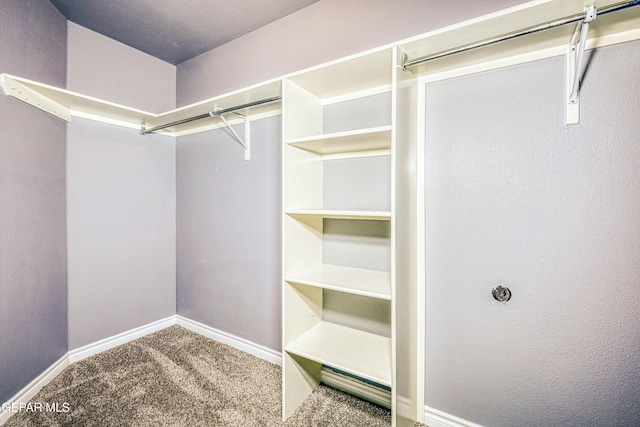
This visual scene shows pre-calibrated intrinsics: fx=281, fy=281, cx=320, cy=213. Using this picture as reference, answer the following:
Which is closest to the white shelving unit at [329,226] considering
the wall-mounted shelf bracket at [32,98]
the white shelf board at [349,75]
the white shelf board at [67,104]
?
the white shelf board at [349,75]

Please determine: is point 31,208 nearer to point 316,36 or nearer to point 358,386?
point 316,36

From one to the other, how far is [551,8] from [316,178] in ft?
3.98

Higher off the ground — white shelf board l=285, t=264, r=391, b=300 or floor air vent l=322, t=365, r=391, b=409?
white shelf board l=285, t=264, r=391, b=300

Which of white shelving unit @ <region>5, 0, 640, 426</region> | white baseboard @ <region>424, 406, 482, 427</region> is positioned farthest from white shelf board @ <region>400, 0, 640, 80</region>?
white baseboard @ <region>424, 406, 482, 427</region>

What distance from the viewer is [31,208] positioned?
5.42ft

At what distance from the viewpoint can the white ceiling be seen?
70.1 inches

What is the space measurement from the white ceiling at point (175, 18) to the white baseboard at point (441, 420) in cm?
246

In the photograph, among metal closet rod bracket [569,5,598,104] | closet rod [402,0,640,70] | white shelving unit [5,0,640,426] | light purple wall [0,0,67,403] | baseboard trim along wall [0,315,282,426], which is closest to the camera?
closet rod [402,0,640,70]

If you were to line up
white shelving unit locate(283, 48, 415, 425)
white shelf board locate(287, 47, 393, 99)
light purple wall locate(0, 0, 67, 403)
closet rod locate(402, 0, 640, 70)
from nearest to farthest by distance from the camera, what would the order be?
closet rod locate(402, 0, 640, 70), white shelf board locate(287, 47, 393, 99), white shelving unit locate(283, 48, 415, 425), light purple wall locate(0, 0, 67, 403)

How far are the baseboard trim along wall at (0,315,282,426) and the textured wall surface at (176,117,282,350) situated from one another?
54mm

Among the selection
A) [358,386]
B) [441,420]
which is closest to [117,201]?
[358,386]

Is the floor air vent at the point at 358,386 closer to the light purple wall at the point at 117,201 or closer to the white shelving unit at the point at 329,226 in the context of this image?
the white shelving unit at the point at 329,226

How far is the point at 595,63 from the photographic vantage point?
1117 mm

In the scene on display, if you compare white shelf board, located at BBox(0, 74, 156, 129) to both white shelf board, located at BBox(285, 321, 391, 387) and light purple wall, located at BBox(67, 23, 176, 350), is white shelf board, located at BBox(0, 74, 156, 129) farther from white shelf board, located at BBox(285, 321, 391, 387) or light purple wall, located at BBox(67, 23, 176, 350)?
white shelf board, located at BBox(285, 321, 391, 387)
